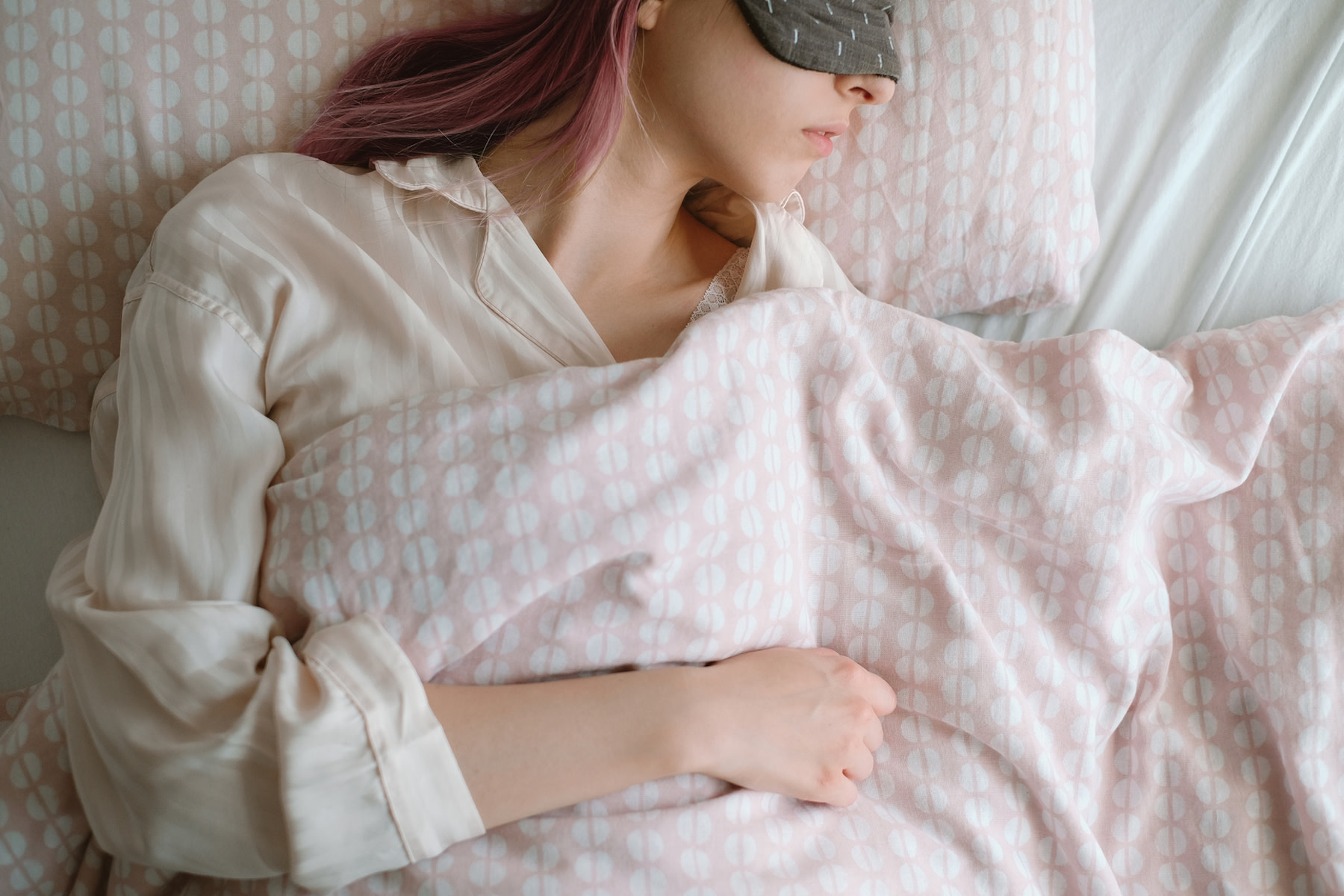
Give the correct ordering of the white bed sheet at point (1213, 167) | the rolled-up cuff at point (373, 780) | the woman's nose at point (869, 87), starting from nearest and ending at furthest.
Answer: the rolled-up cuff at point (373, 780), the woman's nose at point (869, 87), the white bed sheet at point (1213, 167)

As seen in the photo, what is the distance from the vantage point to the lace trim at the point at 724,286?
1028 mm

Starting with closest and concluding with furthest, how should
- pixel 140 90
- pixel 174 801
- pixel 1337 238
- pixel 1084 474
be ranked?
pixel 174 801
pixel 1084 474
pixel 140 90
pixel 1337 238

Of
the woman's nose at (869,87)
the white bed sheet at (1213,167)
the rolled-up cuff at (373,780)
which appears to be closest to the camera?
the rolled-up cuff at (373,780)

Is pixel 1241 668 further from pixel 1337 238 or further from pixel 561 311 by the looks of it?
pixel 561 311

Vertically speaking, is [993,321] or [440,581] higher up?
[993,321]

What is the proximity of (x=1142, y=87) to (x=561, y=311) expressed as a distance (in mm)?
847

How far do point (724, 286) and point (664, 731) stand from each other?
533 millimetres

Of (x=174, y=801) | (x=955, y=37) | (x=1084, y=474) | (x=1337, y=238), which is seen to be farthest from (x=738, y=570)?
(x=1337, y=238)

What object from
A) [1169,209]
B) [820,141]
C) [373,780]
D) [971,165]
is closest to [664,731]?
[373,780]

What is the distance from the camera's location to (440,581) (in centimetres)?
71

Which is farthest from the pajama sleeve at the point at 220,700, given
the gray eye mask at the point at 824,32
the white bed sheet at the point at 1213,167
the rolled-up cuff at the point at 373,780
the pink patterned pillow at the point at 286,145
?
the white bed sheet at the point at 1213,167

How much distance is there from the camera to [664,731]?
732 mm

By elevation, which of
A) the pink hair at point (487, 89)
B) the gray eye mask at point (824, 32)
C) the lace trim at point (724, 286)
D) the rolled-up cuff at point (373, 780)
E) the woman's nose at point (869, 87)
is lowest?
the rolled-up cuff at point (373, 780)

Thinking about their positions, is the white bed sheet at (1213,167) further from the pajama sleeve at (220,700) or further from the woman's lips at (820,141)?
the pajama sleeve at (220,700)
